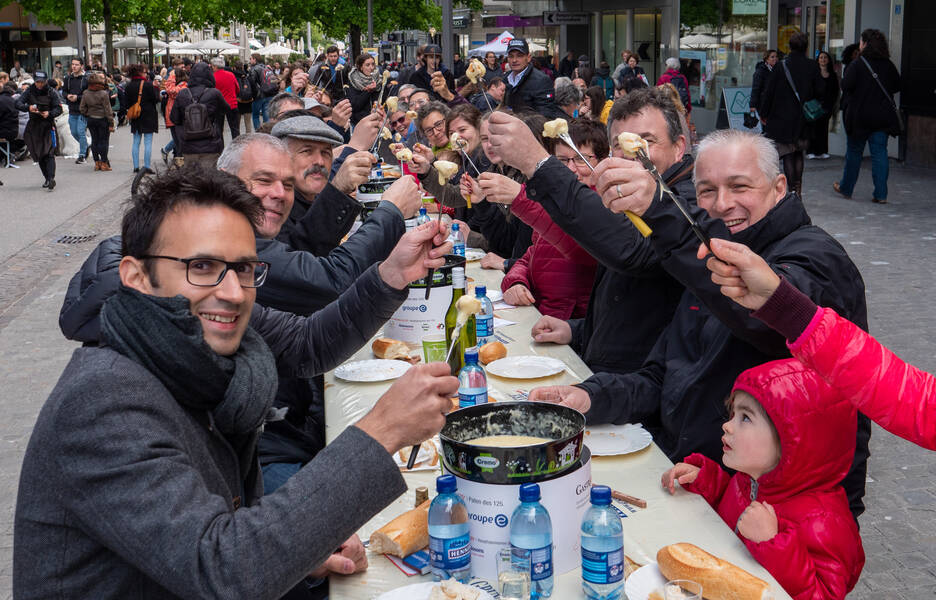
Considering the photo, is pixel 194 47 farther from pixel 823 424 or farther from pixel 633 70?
pixel 823 424

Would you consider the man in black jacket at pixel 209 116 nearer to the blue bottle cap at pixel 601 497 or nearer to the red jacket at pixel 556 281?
the red jacket at pixel 556 281

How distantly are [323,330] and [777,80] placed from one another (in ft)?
37.5

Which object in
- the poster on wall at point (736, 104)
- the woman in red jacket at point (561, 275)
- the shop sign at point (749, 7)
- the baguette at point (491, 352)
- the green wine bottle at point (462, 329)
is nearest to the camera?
the green wine bottle at point (462, 329)

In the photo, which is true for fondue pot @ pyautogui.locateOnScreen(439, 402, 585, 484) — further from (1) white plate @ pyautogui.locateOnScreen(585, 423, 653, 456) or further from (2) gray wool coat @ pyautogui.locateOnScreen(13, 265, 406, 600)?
(1) white plate @ pyautogui.locateOnScreen(585, 423, 653, 456)

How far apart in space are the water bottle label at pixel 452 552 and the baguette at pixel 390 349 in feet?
6.44

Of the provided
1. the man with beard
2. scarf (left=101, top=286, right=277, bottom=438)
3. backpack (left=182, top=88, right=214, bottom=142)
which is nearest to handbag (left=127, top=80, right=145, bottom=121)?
the man with beard

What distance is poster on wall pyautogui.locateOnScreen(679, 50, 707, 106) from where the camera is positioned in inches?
857

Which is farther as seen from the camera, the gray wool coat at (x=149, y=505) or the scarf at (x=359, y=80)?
the scarf at (x=359, y=80)

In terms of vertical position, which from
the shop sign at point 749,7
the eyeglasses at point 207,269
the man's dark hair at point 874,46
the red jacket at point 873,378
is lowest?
the red jacket at point 873,378

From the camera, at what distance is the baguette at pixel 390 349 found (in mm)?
4074

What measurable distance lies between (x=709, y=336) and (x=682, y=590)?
1.36 metres

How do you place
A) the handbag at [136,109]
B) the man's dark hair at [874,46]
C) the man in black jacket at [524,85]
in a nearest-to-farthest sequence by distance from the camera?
the man's dark hair at [874,46]
the man in black jacket at [524,85]
the handbag at [136,109]

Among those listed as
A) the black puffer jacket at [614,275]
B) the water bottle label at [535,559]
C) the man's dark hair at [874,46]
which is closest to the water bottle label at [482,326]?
the black puffer jacket at [614,275]

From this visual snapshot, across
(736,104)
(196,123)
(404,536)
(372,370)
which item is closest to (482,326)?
(372,370)
